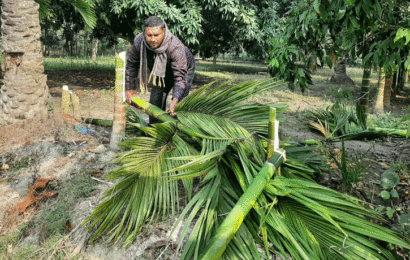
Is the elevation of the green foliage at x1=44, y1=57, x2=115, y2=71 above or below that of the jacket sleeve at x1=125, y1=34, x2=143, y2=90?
above

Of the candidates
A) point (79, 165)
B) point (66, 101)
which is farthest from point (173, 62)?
point (66, 101)

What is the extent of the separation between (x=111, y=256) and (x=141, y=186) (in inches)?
22.2

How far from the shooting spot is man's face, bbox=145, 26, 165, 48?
3068mm

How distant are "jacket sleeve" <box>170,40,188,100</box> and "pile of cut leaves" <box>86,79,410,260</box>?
0.70 m

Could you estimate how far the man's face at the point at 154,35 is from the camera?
307 centimetres

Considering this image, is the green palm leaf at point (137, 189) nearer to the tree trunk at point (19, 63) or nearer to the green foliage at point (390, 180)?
the green foliage at point (390, 180)

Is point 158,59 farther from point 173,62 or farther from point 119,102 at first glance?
point 119,102

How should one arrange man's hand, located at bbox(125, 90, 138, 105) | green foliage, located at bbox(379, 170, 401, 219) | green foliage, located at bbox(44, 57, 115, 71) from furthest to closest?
green foliage, located at bbox(44, 57, 115, 71) < man's hand, located at bbox(125, 90, 138, 105) < green foliage, located at bbox(379, 170, 401, 219)

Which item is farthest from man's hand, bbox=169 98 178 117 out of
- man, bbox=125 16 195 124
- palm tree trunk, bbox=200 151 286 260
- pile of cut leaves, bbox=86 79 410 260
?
palm tree trunk, bbox=200 151 286 260

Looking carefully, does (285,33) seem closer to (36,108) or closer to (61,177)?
(61,177)

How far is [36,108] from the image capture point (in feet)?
13.6

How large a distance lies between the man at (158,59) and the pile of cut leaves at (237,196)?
611mm

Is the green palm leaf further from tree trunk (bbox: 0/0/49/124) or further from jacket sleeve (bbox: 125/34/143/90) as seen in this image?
tree trunk (bbox: 0/0/49/124)

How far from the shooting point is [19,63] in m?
4.07
